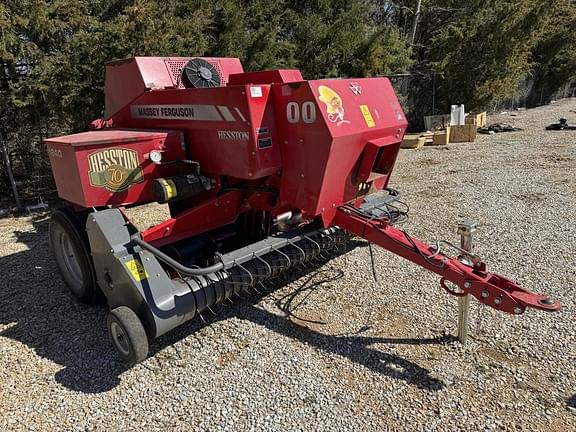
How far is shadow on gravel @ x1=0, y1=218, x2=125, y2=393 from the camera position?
Answer: 2.94 metres

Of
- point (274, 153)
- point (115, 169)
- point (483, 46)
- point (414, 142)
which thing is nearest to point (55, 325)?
point (115, 169)

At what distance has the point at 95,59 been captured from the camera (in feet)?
21.4

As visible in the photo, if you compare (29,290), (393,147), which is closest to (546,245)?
(393,147)

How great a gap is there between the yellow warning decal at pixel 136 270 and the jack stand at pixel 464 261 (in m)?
2.10

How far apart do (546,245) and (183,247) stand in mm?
3708

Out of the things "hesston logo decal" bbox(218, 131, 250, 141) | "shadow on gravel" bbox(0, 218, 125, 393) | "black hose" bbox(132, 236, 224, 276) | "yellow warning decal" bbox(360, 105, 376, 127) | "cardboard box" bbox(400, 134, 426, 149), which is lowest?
"shadow on gravel" bbox(0, 218, 125, 393)

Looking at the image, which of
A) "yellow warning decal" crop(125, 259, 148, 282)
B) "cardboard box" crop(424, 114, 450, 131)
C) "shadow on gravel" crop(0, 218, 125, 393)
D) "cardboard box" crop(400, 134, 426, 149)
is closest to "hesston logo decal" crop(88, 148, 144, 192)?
"yellow warning decal" crop(125, 259, 148, 282)

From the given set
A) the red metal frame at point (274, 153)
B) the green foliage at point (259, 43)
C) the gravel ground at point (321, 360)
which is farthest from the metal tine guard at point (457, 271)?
the green foliage at point (259, 43)

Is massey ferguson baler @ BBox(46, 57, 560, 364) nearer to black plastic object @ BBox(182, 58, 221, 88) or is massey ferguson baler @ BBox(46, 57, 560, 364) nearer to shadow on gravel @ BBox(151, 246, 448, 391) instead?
black plastic object @ BBox(182, 58, 221, 88)

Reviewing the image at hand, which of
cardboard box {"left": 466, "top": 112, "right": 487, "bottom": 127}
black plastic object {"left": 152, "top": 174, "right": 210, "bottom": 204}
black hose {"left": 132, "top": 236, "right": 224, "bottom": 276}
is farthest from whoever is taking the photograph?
cardboard box {"left": 466, "top": 112, "right": 487, "bottom": 127}

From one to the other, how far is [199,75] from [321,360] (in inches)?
106

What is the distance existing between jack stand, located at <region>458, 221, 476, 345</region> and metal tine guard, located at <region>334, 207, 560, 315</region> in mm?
95

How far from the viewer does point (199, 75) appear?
398 centimetres

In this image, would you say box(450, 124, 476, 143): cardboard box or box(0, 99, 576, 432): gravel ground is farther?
box(450, 124, 476, 143): cardboard box
